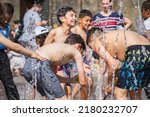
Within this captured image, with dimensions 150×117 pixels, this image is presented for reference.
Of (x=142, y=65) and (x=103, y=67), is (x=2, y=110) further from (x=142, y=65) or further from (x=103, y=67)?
(x=103, y=67)

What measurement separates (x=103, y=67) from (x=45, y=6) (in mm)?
4905

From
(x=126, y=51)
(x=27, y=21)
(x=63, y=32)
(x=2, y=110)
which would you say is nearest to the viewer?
(x=2, y=110)

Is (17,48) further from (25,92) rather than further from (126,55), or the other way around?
(25,92)

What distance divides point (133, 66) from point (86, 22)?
106 inches

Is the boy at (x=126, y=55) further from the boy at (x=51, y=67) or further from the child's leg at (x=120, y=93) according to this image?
the boy at (x=51, y=67)

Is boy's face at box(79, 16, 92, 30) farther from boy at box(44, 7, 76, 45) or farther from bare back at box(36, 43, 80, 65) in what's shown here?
bare back at box(36, 43, 80, 65)

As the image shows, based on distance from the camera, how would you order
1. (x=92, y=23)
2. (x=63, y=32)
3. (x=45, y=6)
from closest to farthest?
(x=63, y=32), (x=92, y=23), (x=45, y=6)

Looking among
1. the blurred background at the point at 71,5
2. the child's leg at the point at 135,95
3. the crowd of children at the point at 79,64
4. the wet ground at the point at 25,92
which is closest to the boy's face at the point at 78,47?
the crowd of children at the point at 79,64

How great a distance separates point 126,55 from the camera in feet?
29.1

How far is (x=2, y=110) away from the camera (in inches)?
324

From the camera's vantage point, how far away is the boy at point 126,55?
28.7 ft

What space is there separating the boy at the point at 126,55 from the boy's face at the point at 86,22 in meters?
2.40

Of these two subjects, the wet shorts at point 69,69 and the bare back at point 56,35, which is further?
the bare back at point 56,35

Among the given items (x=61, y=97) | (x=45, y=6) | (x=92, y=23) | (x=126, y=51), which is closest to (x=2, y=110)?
(x=61, y=97)
